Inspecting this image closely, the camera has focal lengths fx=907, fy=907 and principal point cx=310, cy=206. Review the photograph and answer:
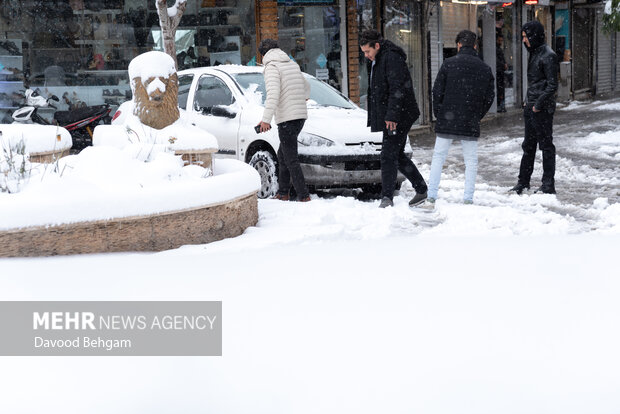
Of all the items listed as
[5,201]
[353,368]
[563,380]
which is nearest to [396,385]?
[353,368]

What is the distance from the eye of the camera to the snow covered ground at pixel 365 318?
3.85 meters

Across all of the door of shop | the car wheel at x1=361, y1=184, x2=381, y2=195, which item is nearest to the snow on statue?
the car wheel at x1=361, y1=184, x2=381, y2=195

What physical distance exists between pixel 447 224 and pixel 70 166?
3196mm

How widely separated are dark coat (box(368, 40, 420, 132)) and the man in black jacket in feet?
1.03

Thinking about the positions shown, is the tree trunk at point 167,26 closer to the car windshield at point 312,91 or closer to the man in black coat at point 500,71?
the car windshield at point 312,91

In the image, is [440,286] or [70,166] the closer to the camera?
[440,286]

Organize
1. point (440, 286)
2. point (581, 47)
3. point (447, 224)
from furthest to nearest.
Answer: point (581, 47), point (447, 224), point (440, 286)

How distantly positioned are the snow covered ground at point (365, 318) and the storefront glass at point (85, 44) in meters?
8.33

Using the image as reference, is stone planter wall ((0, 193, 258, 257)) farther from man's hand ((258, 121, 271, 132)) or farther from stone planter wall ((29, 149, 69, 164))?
man's hand ((258, 121, 271, 132))

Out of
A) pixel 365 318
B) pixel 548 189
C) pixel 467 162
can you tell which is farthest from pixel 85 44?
pixel 365 318

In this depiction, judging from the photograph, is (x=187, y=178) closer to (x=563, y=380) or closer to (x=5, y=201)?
(x=5, y=201)

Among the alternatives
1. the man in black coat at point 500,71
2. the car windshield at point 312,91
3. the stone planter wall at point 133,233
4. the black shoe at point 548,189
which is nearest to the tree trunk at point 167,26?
the car windshield at point 312,91

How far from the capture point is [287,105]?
9.08 meters

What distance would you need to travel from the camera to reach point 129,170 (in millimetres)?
6988
